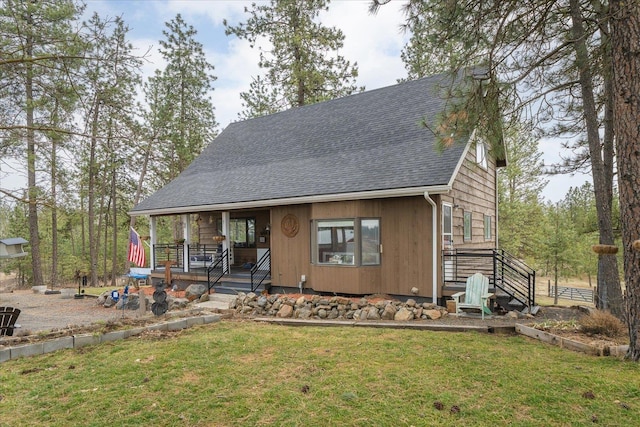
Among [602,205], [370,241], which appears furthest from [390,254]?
[602,205]

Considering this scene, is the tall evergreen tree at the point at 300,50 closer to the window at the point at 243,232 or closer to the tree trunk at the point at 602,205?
the window at the point at 243,232

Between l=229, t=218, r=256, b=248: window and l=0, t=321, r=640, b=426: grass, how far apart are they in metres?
7.88

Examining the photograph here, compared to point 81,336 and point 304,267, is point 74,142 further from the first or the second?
point 304,267

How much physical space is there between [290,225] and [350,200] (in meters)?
2.12

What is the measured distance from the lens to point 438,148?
5.79 metres

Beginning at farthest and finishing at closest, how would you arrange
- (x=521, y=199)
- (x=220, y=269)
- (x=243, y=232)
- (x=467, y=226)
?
(x=521, y=199) < (x=243, y=232) < (x=220, y=269) < (x=467, y=226)

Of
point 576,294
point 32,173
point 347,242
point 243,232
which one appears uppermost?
point 32,173

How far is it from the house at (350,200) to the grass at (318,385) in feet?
10.6

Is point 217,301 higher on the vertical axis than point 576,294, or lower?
higher

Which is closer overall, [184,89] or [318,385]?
[318,385]

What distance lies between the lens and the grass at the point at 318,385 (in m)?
3.07

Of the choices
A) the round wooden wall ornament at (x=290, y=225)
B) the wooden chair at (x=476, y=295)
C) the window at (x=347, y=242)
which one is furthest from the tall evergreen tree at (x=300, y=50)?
the wooden chair at (x=476, y=295)

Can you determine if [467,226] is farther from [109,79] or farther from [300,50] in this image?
[300,50]

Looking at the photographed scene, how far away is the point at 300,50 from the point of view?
18.9 metres
